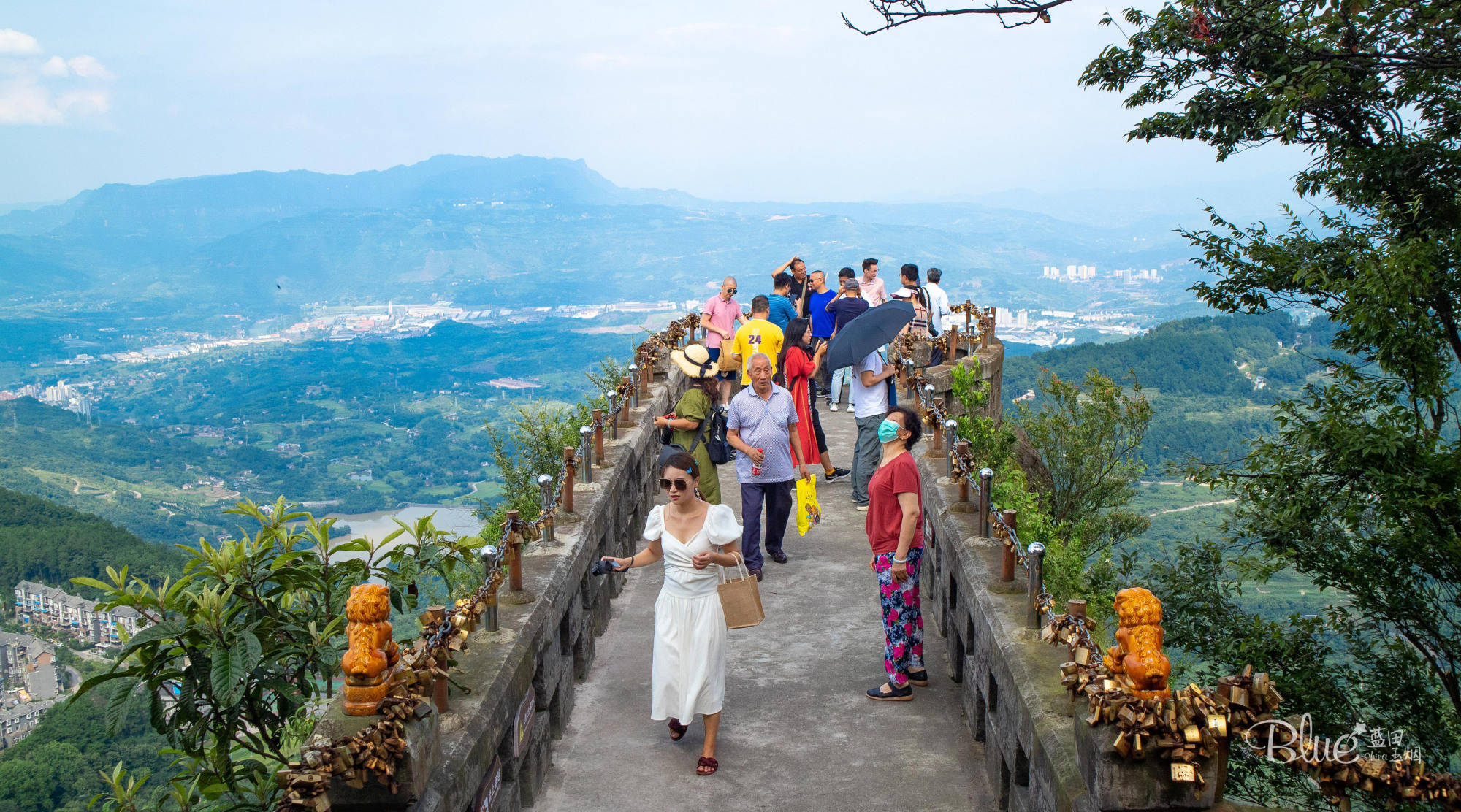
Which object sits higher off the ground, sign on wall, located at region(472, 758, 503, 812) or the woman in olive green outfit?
the woman in olive green outfit

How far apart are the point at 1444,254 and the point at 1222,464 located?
7.75 ft

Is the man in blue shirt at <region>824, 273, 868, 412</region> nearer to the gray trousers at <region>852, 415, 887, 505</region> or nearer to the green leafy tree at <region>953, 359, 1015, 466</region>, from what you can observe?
the gray trousers at <region>852, 415, 887, 505</region>

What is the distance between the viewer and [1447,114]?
924 centimetres

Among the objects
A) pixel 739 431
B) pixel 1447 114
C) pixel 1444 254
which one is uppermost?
pixel 1447 114

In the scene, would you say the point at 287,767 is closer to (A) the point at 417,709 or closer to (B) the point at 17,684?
(A) the point at 417,709

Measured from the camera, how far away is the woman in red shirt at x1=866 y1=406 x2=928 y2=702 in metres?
6.36

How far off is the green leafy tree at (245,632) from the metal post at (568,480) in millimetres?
1889

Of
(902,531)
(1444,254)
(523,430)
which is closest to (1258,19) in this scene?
(1444,254)

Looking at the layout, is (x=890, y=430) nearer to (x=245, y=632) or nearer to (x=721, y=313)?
(x=245, y=632)

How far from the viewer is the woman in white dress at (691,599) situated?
19.0 ft

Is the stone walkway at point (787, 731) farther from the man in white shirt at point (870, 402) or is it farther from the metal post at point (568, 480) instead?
the man in white shirt at point (870, 402)

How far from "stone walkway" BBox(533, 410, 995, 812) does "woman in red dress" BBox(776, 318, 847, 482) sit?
2.03 meters

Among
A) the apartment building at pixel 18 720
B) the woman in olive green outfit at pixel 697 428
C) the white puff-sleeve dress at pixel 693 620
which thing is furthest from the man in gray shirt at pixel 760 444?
the apartment building at pixel 18 720

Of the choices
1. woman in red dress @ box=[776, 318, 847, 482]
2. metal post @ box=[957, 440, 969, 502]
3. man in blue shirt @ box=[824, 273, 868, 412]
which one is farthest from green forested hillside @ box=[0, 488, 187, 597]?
metal post @ box=[957, 440, 969, 502]
